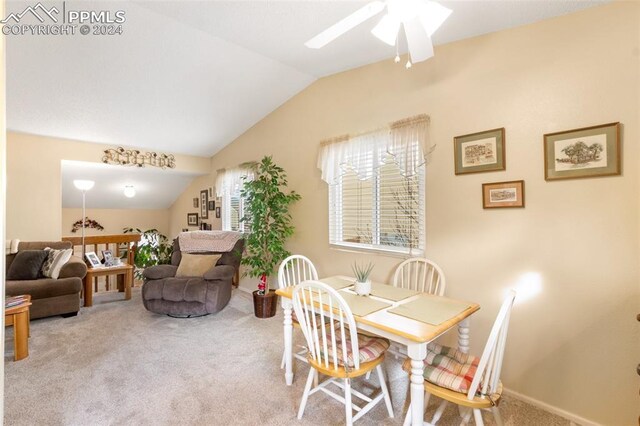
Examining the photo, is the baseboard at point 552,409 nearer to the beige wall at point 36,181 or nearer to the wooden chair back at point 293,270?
the wooden chair back at point 293,270

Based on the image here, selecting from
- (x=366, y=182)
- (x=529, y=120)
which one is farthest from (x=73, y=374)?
(x=529, y=120)

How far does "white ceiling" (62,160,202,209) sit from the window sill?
11.2 feet

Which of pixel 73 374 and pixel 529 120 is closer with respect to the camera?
pixel 529 120

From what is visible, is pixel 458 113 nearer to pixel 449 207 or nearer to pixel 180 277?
pixel 449 207

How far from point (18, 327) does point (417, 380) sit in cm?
322

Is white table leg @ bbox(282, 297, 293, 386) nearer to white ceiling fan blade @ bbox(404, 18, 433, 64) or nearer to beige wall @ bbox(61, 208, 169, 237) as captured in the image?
white ceiling fan blade @ bbox(404, 18, 433, 64)

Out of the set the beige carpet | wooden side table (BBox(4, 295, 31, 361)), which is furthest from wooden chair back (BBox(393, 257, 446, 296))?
wooden side table (BBox(4, 295, 31, 361))

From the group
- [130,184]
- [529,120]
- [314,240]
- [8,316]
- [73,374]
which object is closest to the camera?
[529,120]

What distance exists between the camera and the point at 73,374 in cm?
226

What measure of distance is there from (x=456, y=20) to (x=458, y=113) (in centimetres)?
63

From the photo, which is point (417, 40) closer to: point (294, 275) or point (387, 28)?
point (387, 28)

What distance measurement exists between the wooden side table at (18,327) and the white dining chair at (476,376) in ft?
10.3

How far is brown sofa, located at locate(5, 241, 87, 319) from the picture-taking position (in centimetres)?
316

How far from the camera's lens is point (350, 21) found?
1438mm
